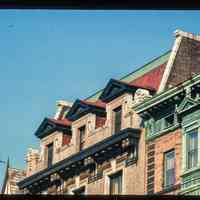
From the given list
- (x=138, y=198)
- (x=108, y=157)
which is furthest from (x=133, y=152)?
(x=138, y=198)

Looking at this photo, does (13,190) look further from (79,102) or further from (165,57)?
(165,57)

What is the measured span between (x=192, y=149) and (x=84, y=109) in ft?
25.6

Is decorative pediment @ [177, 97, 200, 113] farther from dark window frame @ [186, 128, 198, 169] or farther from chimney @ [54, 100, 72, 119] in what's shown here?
chimney @ [54, 100, 72, 119]

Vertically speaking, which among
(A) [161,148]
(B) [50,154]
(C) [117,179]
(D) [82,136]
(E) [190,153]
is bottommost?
(C) [117,179]

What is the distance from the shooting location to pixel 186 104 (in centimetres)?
2703

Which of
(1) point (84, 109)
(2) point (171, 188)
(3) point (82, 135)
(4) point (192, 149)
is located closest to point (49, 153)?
(3) point (82, 135)

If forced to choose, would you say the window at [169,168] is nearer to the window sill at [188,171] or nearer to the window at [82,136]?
the window sill at [188,171]

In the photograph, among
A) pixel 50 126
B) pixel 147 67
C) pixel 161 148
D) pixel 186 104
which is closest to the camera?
pixel 186 104

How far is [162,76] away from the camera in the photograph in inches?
1189

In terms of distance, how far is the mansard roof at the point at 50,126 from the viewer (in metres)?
34.6

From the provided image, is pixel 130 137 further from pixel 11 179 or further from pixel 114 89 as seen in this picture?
pixel 11 179

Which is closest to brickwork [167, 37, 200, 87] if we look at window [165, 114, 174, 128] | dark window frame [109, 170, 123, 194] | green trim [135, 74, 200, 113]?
green trim [135, 74, 200, 113]

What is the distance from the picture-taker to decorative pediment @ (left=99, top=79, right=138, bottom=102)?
100.0 ft

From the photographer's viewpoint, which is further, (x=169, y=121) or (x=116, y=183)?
A: (x=116, y=183)
